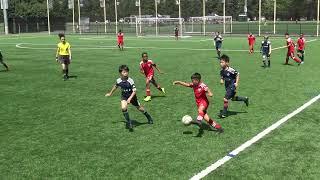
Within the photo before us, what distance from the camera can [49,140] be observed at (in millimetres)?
11430

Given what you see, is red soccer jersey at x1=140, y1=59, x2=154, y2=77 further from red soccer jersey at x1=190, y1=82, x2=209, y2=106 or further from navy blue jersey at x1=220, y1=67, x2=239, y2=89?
red soccer jersey at x1=190, y1=82, x2=209, y2=106

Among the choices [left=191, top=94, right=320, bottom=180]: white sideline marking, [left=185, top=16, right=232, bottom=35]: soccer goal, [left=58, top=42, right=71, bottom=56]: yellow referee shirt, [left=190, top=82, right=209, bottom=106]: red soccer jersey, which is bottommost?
[left=191, top=94, right=320, bottom=180]: white sideline marking

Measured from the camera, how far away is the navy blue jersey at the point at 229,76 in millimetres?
13727

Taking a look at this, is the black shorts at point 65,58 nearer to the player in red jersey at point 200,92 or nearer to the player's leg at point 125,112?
the player's leg at point 125,112

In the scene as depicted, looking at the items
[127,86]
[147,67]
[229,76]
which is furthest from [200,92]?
[147,67]

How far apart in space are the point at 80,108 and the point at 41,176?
22.7 feet

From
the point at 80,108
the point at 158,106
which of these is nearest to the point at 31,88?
the point at 80,108

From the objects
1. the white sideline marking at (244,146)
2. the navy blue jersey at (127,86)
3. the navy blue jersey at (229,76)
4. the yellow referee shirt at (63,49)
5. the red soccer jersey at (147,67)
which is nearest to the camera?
the white sideline marking at (244,146)

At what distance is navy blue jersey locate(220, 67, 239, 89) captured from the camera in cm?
1373

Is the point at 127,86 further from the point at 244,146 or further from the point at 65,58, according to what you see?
the point at 65,58

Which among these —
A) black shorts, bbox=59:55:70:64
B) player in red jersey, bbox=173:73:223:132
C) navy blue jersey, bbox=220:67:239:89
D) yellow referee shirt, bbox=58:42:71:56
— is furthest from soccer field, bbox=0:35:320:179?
yellow referee shirt, bbox=58:42:71:56

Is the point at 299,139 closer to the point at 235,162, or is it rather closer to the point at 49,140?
the point at 235,162

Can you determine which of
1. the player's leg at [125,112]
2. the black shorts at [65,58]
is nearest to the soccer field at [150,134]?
the player's leg at [125,112]

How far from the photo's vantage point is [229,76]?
13789 millimetres
